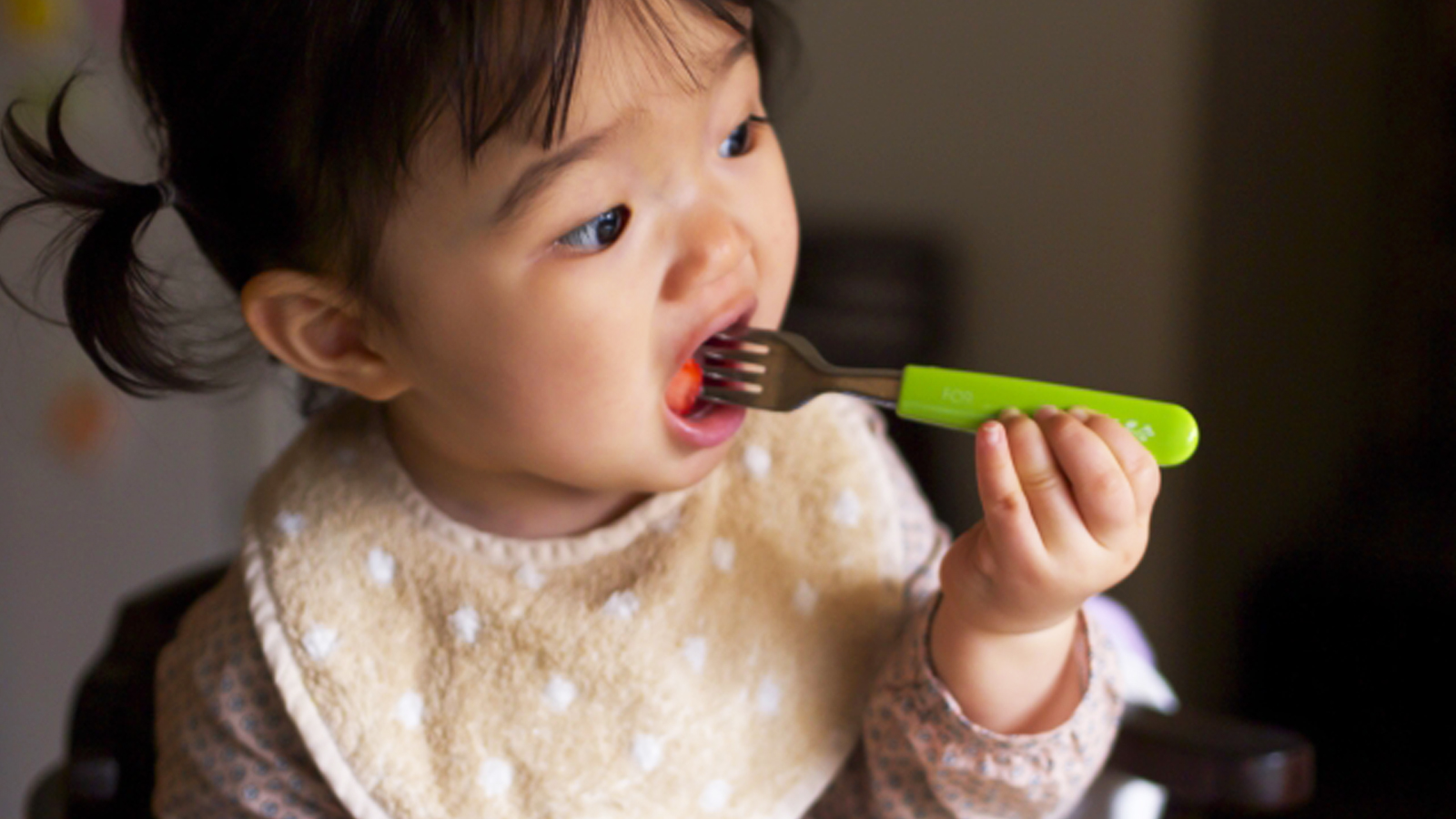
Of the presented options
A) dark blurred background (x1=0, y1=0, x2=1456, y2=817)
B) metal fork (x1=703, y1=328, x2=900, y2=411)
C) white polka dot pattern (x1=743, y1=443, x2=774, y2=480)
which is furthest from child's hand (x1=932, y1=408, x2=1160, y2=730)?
dark blurred background (x1=0, y1=0, x2=1456, y2=817)

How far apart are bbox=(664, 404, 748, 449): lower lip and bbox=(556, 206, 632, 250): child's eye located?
0.33 feet

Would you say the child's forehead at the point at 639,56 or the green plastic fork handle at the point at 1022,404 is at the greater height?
the child's forehead at the point at 639,56

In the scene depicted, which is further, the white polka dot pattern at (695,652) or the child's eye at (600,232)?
the white polka dot pattern at (695,652)

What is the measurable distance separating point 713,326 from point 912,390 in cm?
13

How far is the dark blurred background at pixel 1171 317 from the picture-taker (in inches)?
63.5

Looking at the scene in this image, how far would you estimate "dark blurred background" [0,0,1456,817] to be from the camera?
5.29ft

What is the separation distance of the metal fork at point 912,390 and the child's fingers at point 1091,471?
0.02m

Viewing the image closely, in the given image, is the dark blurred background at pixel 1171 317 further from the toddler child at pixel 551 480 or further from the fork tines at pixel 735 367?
the fork tines at pixel 735 367

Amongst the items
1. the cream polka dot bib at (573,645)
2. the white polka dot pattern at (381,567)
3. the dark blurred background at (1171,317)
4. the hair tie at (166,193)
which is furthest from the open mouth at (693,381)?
the dark blurred background at (1171,317)

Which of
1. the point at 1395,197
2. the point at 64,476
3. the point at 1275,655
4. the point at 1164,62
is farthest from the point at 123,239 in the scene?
the point at 1275,655

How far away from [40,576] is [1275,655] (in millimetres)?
1790

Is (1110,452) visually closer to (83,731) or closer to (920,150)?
(83,731)

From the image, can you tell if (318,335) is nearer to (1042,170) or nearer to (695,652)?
(695,652)

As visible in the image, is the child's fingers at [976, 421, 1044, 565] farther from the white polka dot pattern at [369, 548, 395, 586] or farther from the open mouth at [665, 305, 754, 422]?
the white polka dot pattern at [369, 548, 395, 586]
